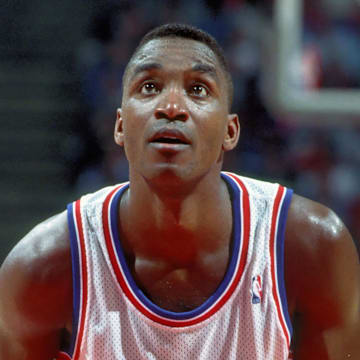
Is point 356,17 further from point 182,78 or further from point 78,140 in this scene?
point 182,78

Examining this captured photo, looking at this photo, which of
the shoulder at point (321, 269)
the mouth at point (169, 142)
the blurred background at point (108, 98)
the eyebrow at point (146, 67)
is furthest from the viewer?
the blurred background at point (108, 98)

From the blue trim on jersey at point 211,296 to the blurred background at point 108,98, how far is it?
227 cm

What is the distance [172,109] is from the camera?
2.10 meters

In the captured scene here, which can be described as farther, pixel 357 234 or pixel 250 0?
pixel 250 0

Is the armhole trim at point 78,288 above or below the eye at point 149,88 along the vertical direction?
below

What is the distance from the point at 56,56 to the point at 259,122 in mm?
2043

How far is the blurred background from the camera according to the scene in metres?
5.39

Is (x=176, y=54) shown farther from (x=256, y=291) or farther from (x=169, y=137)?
(x=256, y=291)

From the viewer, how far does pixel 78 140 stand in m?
5.96

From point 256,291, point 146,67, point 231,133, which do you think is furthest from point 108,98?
point 256,291

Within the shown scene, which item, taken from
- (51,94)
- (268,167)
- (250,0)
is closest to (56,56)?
(51,94)

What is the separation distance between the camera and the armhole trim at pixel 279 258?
228 centimetres

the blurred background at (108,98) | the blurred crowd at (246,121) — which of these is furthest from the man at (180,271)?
the blurred crowd at (246,121)

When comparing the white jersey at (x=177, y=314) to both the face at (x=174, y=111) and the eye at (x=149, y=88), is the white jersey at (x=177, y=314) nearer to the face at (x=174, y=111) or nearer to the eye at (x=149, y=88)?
the face at (x=174, y=111)
